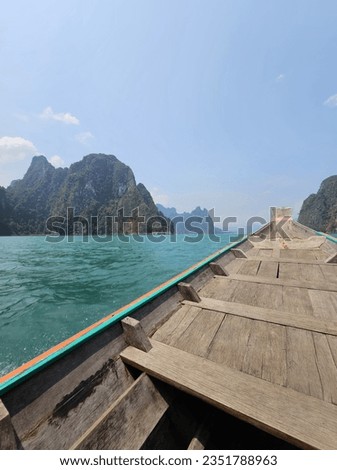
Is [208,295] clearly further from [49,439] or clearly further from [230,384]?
[49,439]

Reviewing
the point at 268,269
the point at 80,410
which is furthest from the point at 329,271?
the point at 80,410

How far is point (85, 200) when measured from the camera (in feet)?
432

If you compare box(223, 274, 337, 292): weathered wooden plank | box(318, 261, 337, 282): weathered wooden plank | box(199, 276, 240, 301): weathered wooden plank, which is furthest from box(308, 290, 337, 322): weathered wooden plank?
box(199, 276, 240, 301): weathered wooden plank

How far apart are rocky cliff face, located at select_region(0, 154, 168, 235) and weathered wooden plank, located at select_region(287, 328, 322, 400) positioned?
104 metres

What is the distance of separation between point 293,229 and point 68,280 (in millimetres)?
13983

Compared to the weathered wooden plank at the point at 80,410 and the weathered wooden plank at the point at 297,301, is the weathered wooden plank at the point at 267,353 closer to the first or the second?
the weathered wooden plank at the point at 297,301

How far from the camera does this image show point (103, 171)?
468 feet

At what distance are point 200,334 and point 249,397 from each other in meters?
0.87

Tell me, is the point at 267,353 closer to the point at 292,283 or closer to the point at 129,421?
the point at 129,421

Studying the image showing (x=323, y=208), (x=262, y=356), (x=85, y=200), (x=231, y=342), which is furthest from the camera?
(x=85, y=200)

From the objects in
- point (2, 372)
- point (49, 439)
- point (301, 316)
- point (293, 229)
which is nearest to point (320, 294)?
point (301, 316)

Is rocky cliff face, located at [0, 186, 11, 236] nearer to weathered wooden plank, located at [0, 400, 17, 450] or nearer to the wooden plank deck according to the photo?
the wooden plank deck

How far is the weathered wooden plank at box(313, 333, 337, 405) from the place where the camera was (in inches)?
59.2

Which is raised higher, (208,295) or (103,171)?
(103,171)
